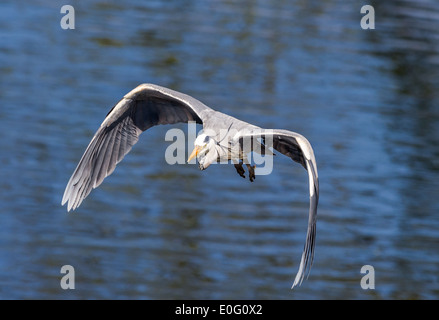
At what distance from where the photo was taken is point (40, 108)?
63.4 feet

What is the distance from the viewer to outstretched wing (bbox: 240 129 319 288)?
7.98 meters

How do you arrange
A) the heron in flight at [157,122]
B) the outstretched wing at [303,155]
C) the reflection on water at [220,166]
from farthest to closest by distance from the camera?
the reflection on water at [220,166] → the heron in flight at [157,122] → the outstretched wing at [303,155]

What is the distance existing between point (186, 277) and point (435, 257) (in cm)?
458

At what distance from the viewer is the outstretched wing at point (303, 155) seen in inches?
314

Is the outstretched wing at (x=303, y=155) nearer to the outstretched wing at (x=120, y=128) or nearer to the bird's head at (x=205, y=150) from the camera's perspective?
the bird's head at (x=205, y=150)

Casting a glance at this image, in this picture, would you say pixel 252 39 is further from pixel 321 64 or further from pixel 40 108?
pixel 40 108

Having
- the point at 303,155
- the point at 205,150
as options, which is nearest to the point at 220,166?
the point at 205,150

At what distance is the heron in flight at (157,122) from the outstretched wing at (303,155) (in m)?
0.01

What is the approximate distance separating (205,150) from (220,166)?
9129 millimetres

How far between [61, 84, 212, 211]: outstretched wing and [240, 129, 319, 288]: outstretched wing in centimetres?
110

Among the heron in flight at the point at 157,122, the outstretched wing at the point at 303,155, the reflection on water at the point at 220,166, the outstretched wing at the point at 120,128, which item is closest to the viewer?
the outstretched wing at the point at 303,155

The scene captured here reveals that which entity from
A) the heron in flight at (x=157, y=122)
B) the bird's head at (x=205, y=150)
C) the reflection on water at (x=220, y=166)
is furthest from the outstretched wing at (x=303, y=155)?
the reflection on water at (x=220, y=166)

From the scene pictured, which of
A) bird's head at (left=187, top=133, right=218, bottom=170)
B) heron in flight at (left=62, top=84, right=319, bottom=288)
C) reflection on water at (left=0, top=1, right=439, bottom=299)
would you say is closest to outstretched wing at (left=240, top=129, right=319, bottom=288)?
heron in flight at (left=62, top=84, right=319, bottom=288)

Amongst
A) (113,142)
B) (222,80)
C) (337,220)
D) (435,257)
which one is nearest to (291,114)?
(222,80)
